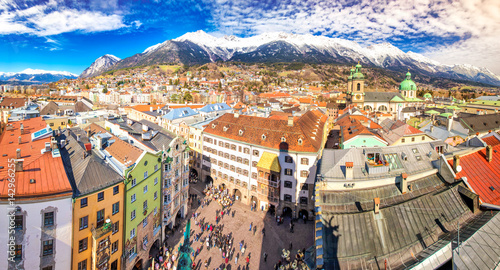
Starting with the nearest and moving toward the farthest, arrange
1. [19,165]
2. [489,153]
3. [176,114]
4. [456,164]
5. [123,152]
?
[19,165], [456,164], [489,153], [123,152], [176,114]

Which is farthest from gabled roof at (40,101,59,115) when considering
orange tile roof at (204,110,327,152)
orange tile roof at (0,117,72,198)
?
orange tile roof at (0,117,72,198)

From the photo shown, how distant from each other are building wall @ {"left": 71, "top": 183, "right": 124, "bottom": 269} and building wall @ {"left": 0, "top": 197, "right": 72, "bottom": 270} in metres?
0.47

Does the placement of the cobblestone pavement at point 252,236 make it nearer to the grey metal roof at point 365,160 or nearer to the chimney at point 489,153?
the grey metal roof at point 365,160

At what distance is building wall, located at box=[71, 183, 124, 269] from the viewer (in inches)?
825

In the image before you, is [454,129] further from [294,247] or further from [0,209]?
[0,209]

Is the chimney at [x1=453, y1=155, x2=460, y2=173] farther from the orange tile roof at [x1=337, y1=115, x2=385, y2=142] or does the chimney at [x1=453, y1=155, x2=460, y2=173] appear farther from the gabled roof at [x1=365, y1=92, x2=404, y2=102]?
the gabled roof at [x1=365, y1=92, x2=404, y2=102]

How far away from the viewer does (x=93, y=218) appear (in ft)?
72.4

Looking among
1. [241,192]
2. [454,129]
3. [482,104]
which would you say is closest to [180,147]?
[241,192]

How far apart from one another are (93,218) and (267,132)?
28.1 metres

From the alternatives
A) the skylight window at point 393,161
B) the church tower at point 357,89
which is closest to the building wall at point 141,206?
the skylight window at point 393,161

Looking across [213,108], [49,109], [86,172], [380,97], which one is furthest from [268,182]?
[380,97]

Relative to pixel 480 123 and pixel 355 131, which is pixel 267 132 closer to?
pixel 355 131

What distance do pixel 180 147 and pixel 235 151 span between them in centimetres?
1182

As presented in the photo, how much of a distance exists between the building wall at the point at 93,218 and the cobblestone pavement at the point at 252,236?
9.64 m
